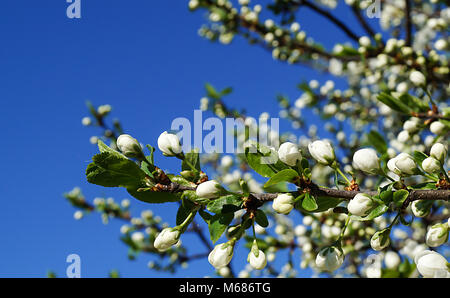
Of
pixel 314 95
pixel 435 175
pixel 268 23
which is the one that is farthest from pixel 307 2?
pixel 435 175

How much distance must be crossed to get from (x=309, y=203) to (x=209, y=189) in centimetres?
26

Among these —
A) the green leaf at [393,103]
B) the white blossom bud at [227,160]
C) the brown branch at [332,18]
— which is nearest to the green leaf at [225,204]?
the green leaf at [393,103]

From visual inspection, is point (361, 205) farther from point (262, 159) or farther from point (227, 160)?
point (227, 160)

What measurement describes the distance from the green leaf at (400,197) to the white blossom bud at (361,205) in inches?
2.4

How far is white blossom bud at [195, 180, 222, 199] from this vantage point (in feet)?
3.29

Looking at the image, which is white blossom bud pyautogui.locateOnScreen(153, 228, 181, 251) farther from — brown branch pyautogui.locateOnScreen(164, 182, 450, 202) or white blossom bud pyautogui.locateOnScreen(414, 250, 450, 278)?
white blossom bud pyautogui.locateOnScreen(414, 250, 450, 278)

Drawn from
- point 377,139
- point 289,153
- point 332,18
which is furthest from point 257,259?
point 332,18

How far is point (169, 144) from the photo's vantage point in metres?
1.14

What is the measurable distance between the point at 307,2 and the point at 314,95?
3.14 ft

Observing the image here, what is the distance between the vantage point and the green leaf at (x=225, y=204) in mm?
1003

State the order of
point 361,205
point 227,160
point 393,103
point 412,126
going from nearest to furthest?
point 361,205, point 393,103, point 412,126, point 227,160

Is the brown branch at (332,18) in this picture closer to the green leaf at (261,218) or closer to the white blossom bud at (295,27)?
the white blossom bud at (295,27)

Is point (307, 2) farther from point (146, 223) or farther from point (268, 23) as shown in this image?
point (146, 223)
